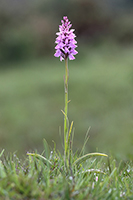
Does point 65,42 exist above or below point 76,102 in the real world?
above

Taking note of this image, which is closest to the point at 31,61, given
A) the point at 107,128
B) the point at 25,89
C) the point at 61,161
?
the point at 25,89

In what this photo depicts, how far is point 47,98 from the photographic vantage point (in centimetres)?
770

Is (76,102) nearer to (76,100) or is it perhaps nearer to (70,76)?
(76,100)

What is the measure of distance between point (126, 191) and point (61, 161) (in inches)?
20.8

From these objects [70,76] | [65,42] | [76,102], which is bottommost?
[76,102]

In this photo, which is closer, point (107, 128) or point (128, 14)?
point (107, 128)

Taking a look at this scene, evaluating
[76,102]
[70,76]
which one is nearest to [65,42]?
[76,102]

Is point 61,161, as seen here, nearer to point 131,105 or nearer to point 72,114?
point 72,114

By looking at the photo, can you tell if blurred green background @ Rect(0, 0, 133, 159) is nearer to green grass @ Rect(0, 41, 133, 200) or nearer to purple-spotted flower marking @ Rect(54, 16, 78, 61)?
green grass @ Rect(0, 41, 133, 200)

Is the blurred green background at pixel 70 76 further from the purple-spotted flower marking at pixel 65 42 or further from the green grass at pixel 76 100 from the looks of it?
the purple-spotted flower marking at pixel 65 42

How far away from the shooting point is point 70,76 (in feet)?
28.3

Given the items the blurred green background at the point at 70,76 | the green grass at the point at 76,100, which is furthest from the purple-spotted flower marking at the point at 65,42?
the green grass at the point at 76,100

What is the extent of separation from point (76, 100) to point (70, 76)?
4.43ft

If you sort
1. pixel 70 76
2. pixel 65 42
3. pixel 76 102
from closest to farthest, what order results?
pixel 65 42, pixel 76 102, pixel 70 76
